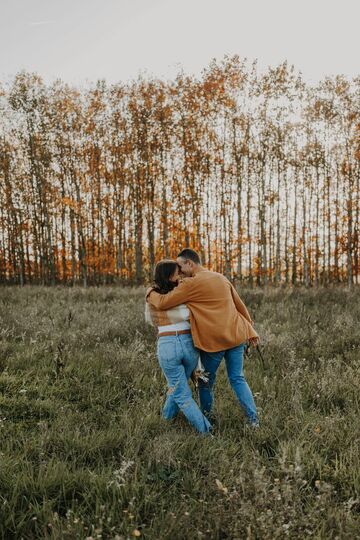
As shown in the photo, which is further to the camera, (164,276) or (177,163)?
(177,163)

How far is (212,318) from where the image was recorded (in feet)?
14.4

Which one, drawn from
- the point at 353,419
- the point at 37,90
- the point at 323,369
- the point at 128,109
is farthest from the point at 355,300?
the point at 37,90

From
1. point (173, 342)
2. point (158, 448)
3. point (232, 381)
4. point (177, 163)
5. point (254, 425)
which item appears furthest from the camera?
point (177, 163)

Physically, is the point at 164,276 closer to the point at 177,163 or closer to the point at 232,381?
the point at 232,381

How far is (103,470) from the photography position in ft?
10.7

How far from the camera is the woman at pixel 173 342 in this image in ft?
14.1

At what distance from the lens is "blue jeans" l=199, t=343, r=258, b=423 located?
4.52 m

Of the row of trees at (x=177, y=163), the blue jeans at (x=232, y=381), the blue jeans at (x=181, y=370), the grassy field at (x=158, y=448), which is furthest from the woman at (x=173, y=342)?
the row of trees at (x=177, y=163)

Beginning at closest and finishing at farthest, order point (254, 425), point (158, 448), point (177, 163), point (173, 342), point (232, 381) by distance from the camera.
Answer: point (158, 448) < point (254, 425) < point (173, 342) < point (232, 381) < point (177, 163)

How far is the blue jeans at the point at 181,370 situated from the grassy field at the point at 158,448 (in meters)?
0.18

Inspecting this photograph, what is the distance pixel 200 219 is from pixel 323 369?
2155 centimetres

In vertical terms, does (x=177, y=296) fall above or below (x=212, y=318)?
above

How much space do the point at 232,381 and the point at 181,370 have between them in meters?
0.62

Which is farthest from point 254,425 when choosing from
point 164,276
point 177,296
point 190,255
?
point 190,255
